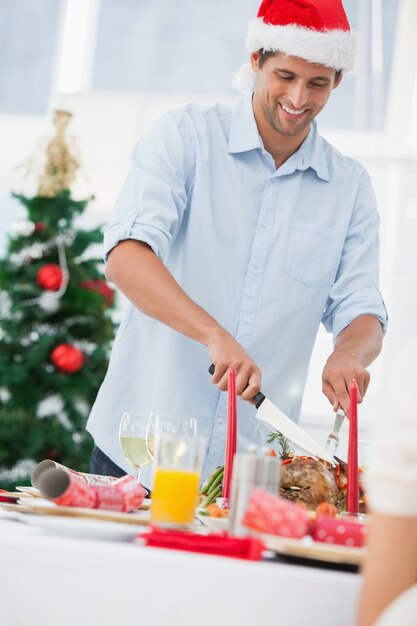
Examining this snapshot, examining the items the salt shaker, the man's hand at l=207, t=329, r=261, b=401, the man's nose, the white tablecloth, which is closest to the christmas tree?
the man's nose

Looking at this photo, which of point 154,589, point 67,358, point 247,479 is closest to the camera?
point 154,589

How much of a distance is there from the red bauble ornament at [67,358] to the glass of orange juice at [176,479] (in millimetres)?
3096

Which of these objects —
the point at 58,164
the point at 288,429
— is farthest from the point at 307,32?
the point at 58,164

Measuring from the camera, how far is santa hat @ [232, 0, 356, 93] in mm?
2143

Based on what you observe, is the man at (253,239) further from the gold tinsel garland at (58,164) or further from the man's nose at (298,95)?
the gold tinsel garland at (58,164)

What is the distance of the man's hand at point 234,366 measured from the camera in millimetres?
1760

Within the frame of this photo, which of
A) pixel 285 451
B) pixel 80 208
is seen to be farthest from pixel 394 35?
pixel 285 451

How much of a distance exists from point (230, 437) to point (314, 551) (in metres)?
0.57

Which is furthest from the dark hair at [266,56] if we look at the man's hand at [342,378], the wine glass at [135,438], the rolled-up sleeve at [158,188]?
the wine glass at [135,438]

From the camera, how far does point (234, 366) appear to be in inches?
70.2

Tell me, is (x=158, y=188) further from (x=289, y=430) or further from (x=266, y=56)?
(x=289, y=430)

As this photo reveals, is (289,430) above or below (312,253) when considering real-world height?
below

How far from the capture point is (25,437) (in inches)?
172

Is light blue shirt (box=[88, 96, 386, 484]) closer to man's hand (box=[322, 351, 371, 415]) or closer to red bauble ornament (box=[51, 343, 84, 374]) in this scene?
man's hand (box=[322, 351, 371, 415])
